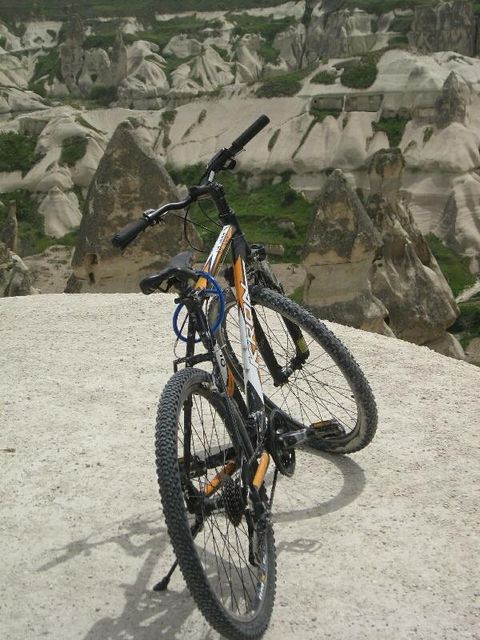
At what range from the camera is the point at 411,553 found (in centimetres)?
340

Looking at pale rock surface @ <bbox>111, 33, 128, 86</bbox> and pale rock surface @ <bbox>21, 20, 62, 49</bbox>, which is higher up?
pale rock surface @ <bbox>111, 33, 128, 86</bbox>

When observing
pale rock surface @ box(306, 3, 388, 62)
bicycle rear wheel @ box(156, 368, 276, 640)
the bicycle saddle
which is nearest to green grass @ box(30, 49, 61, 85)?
pale rock surface @ box(306, 3, 388, 62)

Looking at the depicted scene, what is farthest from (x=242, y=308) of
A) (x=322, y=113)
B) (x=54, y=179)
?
(x=322, y=113)

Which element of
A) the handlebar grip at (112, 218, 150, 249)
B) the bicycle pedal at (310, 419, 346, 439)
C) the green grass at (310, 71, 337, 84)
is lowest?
the green grass at (310, 71, 337, 84)

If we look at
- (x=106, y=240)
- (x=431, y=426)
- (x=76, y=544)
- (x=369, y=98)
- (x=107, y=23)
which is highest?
(x=76, y=544)

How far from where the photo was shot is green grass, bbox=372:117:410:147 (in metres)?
35.7

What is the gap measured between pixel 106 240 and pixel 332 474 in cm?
757

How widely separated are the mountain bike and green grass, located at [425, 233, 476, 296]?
65.9ft

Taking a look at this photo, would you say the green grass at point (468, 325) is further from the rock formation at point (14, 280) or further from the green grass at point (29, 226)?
the green grass at point (29, 226)

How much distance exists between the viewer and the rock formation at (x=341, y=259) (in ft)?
40.3

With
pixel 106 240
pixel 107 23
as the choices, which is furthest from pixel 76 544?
pixel 107 23

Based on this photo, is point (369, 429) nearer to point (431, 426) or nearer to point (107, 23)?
point (431, 426)

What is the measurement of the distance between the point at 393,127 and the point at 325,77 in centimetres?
647

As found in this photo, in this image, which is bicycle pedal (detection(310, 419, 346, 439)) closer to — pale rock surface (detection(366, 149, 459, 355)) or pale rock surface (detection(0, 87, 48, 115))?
pale rock surface (detection(366, 149, 459, 355))
